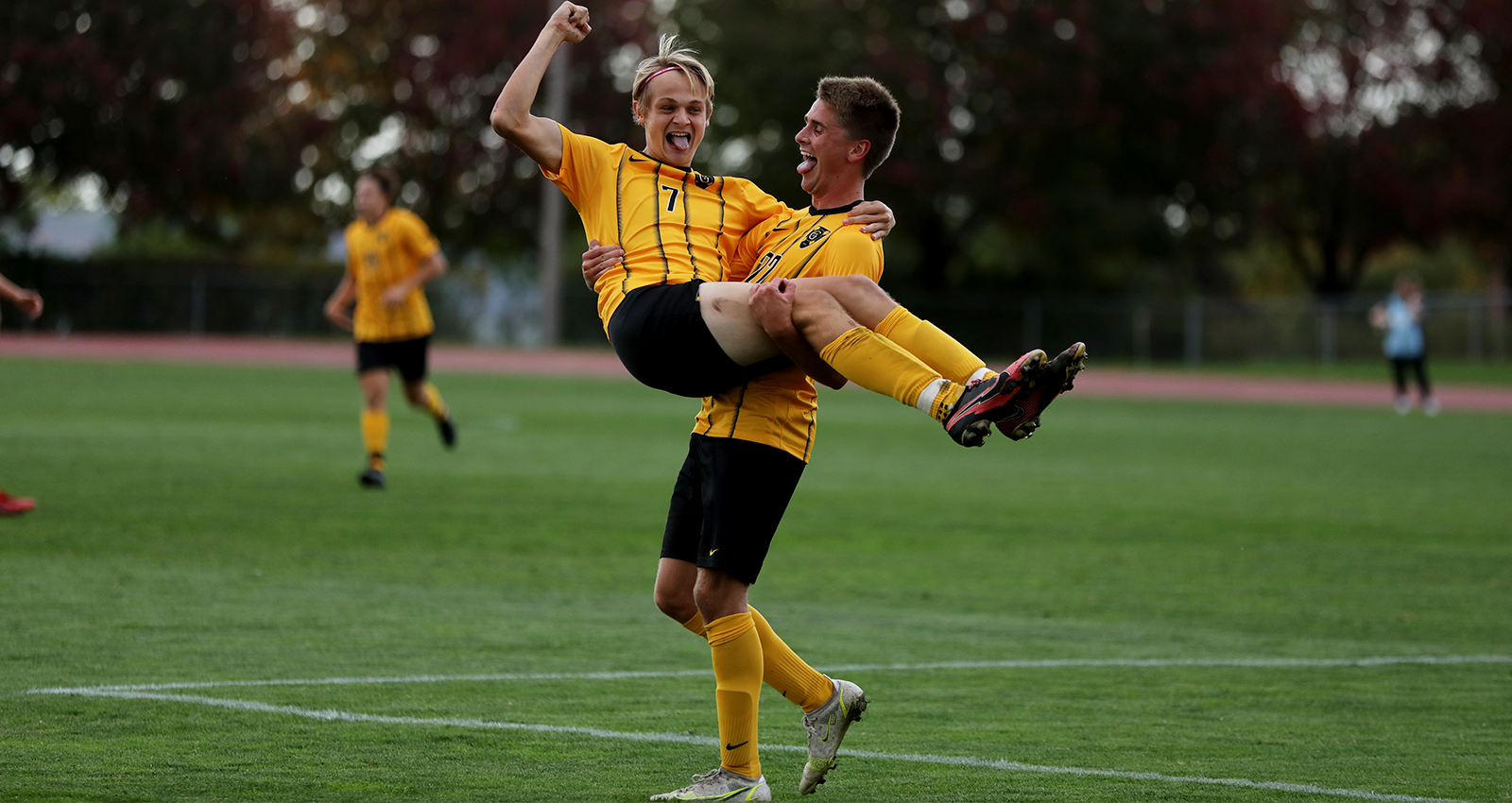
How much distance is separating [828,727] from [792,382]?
41.2 inches

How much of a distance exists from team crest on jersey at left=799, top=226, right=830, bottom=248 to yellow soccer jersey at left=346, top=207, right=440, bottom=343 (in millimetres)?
8473

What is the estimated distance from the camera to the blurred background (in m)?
42.0

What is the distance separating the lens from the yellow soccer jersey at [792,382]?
4988 millimetres

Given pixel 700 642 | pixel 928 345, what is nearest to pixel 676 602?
pixel 928 345

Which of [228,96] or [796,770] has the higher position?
[228,96]

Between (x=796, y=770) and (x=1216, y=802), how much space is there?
130cm

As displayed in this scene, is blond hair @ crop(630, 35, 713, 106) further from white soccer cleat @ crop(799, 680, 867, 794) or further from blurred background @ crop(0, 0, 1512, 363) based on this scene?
blurred background @ crop(0, 0, 1512, 363)

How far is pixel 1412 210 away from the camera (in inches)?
1852

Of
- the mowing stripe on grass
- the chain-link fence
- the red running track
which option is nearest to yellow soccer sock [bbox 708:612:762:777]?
the mowing stripe on grass

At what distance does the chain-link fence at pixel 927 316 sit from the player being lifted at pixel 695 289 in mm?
37375

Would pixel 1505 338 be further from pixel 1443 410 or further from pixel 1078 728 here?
pixel 1078 728

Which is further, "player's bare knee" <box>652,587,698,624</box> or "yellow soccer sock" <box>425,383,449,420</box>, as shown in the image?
"yellow soccer sock" <box>425,383,449,420</box>

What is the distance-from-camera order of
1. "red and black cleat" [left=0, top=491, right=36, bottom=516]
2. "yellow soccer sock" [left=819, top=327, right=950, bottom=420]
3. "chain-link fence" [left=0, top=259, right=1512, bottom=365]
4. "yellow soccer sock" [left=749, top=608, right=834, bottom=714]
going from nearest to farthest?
1. "yellow soccer sock" [left=819, top=327, right=950, bottom=420]
2. "yellow soccer sock" [left=749, top=608, right=834, bottom=714]
3. "red and black cleat" [left=0, top=491, right=36, bottom=516]
4. "chain-link fence" [left=0, top=259, right=1512, bottom=365]

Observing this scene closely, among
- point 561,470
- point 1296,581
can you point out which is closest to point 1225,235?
point 561,470
